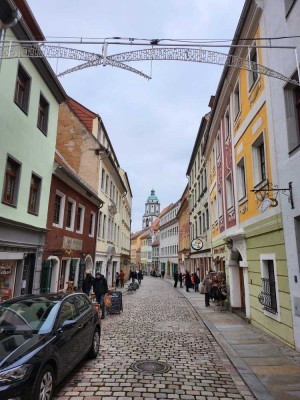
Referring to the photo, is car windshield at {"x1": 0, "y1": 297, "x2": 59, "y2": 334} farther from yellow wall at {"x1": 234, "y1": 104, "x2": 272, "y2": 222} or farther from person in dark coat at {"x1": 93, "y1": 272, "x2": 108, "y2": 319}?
yellow wall at {"x1": 234, "y1": 104, "x2": 272, "y2": 222}

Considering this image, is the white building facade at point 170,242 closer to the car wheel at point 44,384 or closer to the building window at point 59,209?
the building window at point 59,209

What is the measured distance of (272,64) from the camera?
29.8ft

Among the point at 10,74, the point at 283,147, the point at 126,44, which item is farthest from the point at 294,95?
the point at 10,74

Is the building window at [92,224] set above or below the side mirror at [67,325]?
above

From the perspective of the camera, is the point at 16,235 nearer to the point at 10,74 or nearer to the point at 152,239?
the point at 10,74

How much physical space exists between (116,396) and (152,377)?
→ 43.8 inches

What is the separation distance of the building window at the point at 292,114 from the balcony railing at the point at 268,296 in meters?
4.13

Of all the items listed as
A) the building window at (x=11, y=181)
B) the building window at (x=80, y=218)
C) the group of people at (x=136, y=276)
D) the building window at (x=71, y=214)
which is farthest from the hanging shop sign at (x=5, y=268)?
the group of people at (x=136, y=276)

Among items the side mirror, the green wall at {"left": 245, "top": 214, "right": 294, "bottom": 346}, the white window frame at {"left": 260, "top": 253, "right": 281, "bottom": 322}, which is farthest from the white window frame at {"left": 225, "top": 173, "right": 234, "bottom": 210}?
the side mirror

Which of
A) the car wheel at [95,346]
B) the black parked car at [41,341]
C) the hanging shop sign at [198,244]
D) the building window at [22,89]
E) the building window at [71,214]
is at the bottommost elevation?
the car wheel at [95,346]

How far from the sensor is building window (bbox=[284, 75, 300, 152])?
792 cm

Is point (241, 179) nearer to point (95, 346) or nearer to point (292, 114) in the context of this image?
point (292, 114)

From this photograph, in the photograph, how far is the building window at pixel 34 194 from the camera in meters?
11.9

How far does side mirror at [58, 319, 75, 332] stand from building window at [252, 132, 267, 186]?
7.45 m
